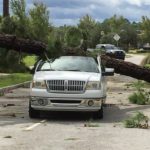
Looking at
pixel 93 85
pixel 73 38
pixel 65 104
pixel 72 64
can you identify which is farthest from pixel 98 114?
pixel 73 38

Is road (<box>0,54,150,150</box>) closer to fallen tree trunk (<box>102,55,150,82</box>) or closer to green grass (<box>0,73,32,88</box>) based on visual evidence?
fallen tree trunk (<box>102,55,150,82</box>)

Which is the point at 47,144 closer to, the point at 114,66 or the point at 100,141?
the point at 100,141

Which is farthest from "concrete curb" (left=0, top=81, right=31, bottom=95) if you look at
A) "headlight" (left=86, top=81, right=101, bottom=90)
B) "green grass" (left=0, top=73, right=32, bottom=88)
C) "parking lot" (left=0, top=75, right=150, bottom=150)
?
"headlight" (left=86, top=81, right=101, bottom=90)

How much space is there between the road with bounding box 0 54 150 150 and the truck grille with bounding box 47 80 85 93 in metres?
0.80

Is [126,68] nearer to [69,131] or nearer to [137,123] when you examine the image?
[137,123]

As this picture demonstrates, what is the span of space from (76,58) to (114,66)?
3366 millimetres

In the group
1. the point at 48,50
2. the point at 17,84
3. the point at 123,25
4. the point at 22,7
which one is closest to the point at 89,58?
the point at 48,50

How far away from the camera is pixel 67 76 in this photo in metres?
14.7

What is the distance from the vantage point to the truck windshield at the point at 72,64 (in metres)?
15.8

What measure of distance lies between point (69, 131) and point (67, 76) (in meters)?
2.53

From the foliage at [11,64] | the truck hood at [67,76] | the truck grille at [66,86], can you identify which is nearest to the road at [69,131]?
the truck grille at [66,86]

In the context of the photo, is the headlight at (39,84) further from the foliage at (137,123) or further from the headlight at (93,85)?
the foliage at (137,123)

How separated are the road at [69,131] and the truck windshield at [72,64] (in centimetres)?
128

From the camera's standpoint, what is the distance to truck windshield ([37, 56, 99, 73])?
51.7 feet
